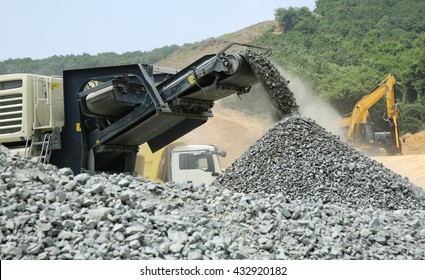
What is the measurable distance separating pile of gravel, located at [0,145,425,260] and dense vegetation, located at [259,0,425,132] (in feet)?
79.6

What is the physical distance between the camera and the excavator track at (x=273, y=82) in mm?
10181

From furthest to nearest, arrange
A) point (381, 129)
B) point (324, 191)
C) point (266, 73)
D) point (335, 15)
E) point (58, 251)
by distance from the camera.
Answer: point (335, 15)
point (381, 129)
point (266, 73)
point (324, 191)
point (58, 251)

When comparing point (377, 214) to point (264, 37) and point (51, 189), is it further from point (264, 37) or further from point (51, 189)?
point (264, 37)

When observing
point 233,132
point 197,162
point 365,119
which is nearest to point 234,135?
point 233,132

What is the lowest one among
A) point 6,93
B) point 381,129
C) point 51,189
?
point 381,129

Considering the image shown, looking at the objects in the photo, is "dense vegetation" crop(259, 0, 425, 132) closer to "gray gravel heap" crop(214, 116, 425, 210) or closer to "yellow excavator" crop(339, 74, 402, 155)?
"yellow excavator" crop(339, 74, 402, 155)

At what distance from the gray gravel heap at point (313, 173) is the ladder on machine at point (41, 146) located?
8.12 feet

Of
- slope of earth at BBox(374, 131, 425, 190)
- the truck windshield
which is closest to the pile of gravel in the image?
the truck windshield

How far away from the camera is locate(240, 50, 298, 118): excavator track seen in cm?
1018

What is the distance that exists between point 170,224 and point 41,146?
4.73 metres

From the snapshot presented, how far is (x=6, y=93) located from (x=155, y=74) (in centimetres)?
223

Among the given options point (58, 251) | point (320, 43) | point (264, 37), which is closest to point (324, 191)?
point (58, 251)

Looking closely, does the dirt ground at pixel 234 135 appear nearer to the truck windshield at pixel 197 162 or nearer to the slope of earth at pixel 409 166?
the slope of earth at pixel 409 166

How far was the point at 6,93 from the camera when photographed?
1096cm
